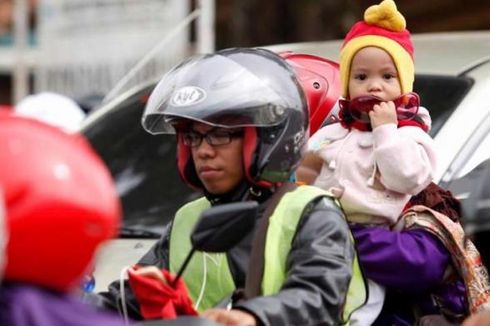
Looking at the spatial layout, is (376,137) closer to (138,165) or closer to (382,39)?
(382,39)

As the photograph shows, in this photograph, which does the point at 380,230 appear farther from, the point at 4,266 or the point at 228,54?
the point at 4,266

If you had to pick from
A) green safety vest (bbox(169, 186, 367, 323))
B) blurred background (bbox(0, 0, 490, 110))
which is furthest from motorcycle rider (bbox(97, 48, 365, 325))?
blurred background (bbox(0, 0, 490, 110))

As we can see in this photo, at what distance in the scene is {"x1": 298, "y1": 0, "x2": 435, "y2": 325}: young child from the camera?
4.56 m

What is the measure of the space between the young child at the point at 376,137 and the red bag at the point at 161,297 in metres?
0.88

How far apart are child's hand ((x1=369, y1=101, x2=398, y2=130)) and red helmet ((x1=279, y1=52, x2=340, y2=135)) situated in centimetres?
42

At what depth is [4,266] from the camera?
8.97 feet

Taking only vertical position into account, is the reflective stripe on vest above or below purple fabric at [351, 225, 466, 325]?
above

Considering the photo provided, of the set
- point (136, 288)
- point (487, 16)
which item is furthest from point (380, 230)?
point (487, 16)

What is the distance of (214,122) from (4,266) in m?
1.46

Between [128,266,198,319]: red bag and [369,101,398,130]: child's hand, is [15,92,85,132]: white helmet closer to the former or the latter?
[369,101,398,130]: child's hand

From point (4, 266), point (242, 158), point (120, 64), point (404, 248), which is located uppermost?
point (4, 266)

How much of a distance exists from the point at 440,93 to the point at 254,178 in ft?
6.33

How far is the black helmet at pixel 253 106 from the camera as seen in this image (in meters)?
4.14

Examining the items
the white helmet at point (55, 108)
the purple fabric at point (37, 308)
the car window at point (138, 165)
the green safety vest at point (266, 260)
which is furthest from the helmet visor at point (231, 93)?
the white helmet at point (55, 108)
